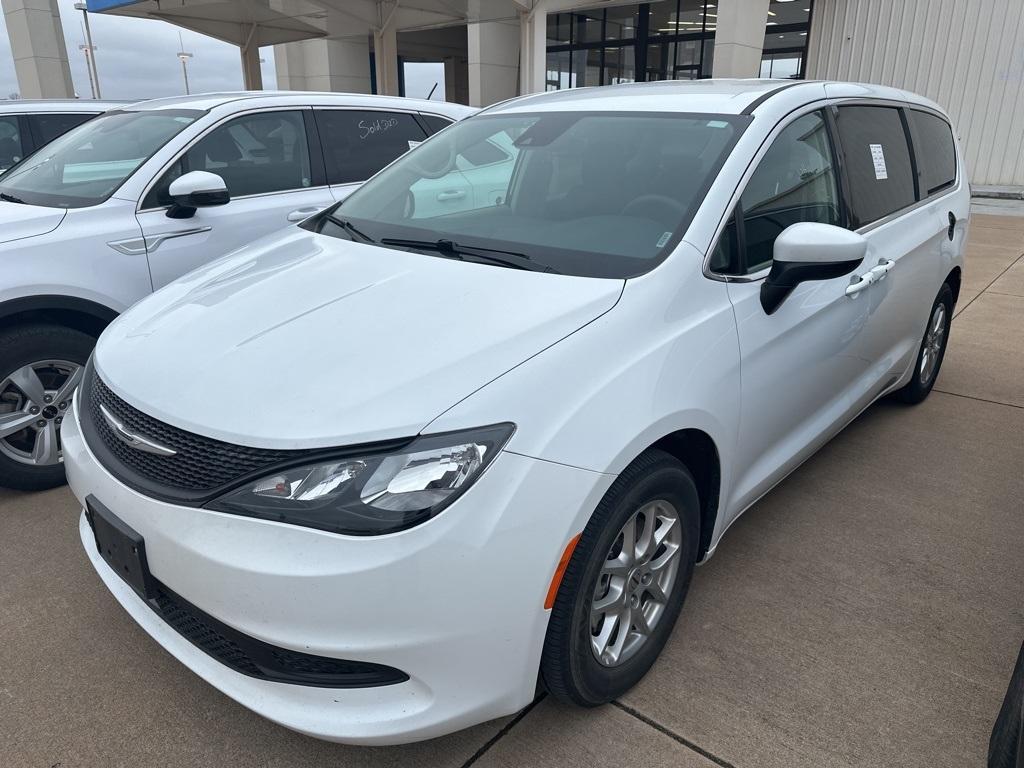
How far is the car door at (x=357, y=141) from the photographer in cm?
466

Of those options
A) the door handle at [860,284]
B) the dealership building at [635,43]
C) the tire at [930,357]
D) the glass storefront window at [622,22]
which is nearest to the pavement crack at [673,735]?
the door handle at [860,284]

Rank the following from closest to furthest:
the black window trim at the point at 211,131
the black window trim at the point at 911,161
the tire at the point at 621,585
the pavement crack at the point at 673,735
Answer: the tire at the point at 621,585 → the pavement crack at the point at 673,735 → the black window trim at the point at 911,161 → the black window trim at the point at 211,131

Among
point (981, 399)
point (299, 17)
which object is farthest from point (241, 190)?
→ point (299, 17)

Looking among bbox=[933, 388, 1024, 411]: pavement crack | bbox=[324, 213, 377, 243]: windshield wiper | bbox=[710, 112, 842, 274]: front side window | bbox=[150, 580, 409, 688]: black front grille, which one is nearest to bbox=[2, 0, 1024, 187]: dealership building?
bbox=[933, 388, 1024, 411]: pavement crack

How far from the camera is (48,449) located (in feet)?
11.5

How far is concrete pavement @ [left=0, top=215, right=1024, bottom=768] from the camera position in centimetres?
213

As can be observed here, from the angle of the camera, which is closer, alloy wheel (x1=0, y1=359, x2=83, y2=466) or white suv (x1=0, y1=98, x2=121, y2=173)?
alloy wheel (x1=0, y1=359, x2=83, y2=466)

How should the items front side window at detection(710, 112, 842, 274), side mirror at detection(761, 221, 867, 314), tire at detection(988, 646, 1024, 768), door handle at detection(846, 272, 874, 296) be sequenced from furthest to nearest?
door handle at detection(846, 272, 874, 296), front side window at detection(710, 112, 842, 274), side mirror at detection(761, 221, 867, 314), tire at detection(988, 646, 1024, 768)

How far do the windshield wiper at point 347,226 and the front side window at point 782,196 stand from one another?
1.26m

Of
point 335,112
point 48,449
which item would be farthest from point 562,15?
point 48,449

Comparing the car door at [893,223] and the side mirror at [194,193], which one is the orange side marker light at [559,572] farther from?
the side mirror at [194,193]

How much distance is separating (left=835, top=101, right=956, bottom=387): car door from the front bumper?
6.72 feet

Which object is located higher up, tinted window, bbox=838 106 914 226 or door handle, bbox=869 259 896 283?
tinted window, bbox=838 106 914 226

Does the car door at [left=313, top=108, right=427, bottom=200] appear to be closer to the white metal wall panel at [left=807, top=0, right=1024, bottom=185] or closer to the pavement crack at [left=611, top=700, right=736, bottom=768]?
the pavement crack at [left=611, top=700, right=736, bottom=768]
